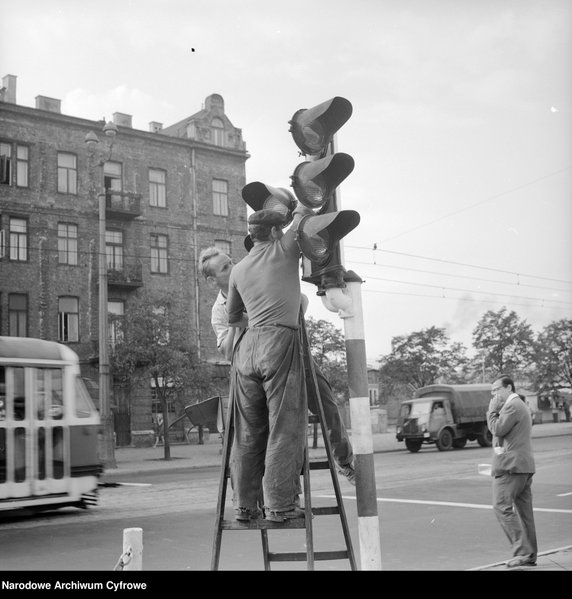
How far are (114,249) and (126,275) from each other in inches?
61.6

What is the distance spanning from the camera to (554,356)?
3634 centimetres

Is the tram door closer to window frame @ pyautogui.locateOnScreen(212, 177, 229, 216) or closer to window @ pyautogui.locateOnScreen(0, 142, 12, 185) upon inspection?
window @ pyautogui.locateOnScreen(0, 142, 12, 185)

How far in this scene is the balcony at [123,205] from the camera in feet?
119

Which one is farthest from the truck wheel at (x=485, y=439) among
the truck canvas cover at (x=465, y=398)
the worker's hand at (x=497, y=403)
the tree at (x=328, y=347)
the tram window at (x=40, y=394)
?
the worker's hand at (x=497, y=403)

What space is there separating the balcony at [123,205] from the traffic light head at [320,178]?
3246 centimetres

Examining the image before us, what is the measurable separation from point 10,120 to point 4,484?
1019 inches

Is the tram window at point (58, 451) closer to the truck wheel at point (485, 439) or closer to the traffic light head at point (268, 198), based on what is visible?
the traffic light head at point (268, 198)

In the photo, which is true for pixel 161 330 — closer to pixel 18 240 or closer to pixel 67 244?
pixel 67 244

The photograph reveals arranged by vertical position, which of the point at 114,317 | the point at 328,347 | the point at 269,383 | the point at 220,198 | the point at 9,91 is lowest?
the point at 269,383

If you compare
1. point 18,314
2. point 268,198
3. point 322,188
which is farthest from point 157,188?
point 322,188

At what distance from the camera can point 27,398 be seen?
12078 mm

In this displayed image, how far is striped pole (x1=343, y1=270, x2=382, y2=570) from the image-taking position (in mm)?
4371
